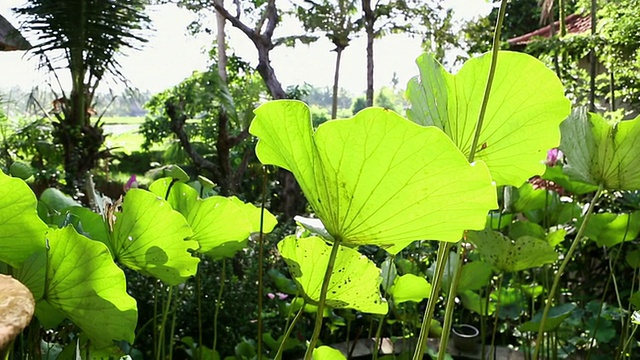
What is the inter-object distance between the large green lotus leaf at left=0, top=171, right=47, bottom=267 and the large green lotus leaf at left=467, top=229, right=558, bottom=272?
494 millimetres

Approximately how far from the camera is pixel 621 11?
2.19 metres

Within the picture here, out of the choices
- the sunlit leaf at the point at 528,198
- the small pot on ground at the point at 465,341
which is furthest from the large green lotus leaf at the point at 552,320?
the small pot on ground at the point at 465,341

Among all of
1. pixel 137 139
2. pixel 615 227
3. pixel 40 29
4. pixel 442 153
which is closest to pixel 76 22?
pixel 40 29

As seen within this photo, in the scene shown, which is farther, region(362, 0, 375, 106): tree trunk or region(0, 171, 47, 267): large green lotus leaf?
region(362, 0, 375, 106): tree trunk

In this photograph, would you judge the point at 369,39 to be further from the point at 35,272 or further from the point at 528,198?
the point at 35,272

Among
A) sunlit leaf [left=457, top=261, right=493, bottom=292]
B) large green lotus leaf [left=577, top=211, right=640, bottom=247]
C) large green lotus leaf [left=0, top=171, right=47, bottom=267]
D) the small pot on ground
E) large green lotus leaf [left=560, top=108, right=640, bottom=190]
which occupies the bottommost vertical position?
the small pot on ground

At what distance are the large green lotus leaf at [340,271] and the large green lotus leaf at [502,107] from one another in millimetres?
123

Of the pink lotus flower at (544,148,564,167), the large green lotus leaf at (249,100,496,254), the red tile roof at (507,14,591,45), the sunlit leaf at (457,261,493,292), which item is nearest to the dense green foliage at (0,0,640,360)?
the large green lotus leaf at (249,100,496,254)

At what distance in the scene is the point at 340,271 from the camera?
1.40ft

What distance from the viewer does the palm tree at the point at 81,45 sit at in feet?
12.6

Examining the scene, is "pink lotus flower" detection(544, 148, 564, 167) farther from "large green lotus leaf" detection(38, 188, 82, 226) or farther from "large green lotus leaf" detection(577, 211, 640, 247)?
"large green lotus leaf" detection(38, 188, 82, 226)

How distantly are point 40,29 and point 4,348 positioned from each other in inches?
183

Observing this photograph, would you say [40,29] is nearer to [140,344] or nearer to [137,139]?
[140,344]

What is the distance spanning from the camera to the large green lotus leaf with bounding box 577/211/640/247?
913mm
